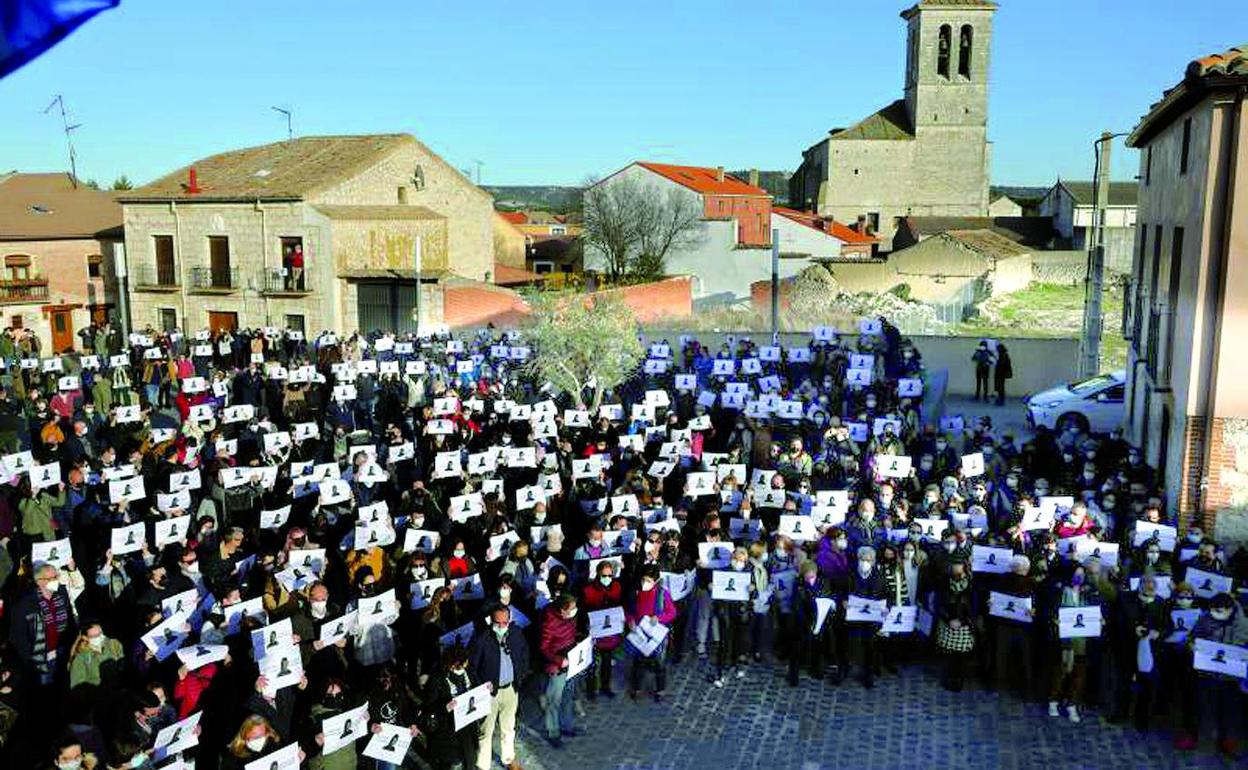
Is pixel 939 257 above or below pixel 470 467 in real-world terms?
above

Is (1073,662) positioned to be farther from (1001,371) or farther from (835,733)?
(1001,371)

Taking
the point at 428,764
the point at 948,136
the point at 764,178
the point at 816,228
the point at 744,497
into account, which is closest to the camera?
the point at 428,764

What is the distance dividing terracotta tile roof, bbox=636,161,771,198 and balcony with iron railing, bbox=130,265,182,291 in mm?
26100

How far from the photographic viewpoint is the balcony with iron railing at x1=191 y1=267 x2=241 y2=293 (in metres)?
37.6

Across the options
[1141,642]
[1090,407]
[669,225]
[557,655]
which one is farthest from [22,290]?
[1141,642]

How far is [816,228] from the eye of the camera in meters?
63.5

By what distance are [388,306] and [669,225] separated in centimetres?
2179

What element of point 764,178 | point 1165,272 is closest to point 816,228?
point 1165,272

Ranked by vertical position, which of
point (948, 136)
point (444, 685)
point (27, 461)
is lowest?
point (444, 685)

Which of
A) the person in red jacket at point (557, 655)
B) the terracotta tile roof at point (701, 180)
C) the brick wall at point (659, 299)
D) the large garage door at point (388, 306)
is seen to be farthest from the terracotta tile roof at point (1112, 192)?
the person in red jacket at point (557, 655)

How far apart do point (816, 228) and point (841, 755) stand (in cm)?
5500

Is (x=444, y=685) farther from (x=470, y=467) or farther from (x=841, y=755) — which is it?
(x=470, y=467)

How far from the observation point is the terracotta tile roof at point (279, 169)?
3716 cm

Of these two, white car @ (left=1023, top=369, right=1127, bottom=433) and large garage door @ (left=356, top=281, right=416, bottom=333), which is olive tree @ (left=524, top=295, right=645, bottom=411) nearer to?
white car @ (left=1023, top=369, right=1127, bottom=433)
